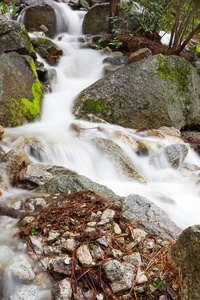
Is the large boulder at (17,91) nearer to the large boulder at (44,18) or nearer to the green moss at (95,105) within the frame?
the green moss at (95,105)

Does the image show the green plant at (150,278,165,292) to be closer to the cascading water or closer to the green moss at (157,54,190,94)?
the cascading water

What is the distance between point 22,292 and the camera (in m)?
1.73

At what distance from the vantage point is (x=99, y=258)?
1977 mm

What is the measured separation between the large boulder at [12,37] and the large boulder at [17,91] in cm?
75

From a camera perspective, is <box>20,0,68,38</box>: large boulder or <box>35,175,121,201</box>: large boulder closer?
<box>35,175,121,201</box>: large boulder

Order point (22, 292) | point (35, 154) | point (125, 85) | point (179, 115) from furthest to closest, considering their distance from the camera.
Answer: point (179, 115), point (125, 85), point (35, 154), point (22, 292)

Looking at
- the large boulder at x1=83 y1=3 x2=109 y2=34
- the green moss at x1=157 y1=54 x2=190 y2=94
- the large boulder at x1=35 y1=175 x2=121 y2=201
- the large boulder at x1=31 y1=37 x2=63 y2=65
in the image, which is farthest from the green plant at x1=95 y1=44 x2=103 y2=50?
the large boulder at x1=35 y1=175 x2=121 y2=201

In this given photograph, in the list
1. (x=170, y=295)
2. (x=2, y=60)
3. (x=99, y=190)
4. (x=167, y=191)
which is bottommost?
(x=167, y=191)

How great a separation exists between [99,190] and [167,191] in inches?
81.8

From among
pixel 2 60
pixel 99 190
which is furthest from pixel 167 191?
pixel 2 60

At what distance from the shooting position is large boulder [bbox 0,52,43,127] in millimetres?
5363

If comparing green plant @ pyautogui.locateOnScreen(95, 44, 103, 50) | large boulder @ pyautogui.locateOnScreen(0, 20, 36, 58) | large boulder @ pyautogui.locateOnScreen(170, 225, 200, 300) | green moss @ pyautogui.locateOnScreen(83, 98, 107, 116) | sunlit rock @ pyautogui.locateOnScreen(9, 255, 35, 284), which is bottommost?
green moss @ pyautogui.locateOnScreen(83, 98, 107, 116)

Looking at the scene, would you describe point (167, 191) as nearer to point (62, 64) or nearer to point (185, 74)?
point (185, 74)

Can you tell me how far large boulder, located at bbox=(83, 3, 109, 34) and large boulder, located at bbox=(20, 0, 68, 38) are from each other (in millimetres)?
1325
